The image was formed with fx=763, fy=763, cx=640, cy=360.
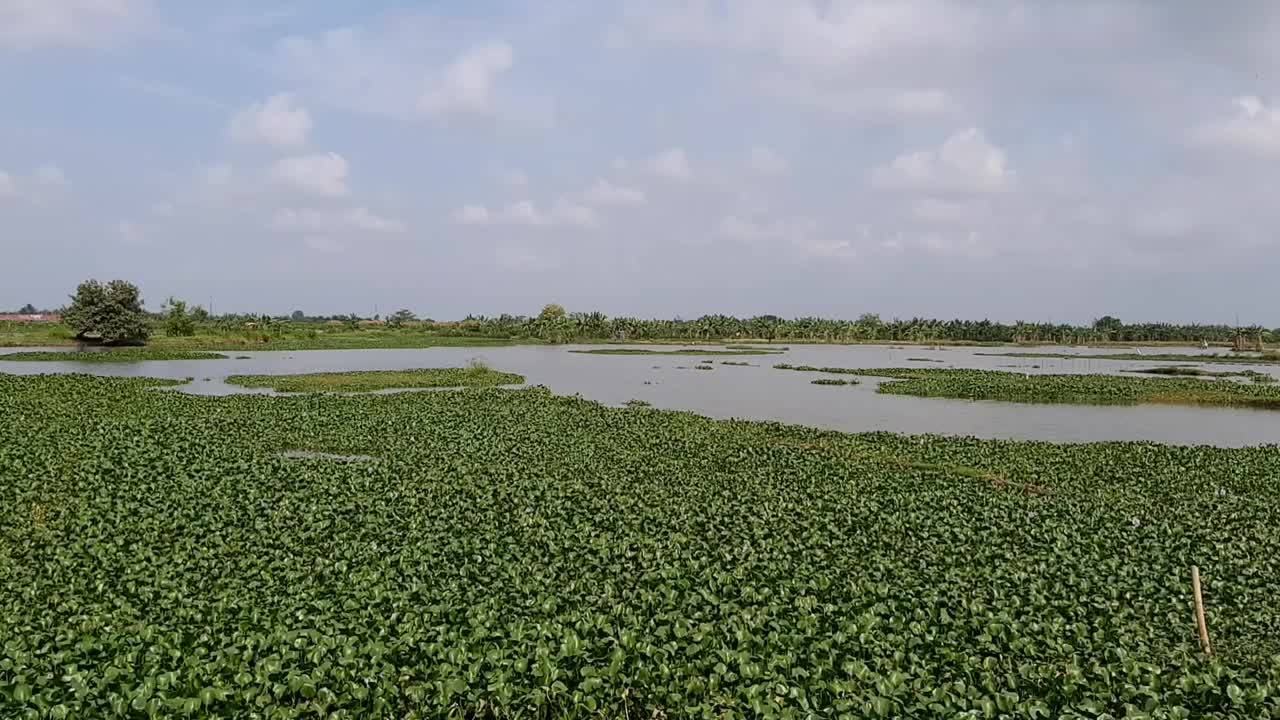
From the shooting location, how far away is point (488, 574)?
33.2 ft

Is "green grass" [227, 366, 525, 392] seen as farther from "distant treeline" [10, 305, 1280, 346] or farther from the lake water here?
"distant treeline" [10, 305, 1280, 346]

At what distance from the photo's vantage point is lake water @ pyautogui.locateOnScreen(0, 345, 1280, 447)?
1062 inches

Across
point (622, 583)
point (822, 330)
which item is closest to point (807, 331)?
point (822, 330)

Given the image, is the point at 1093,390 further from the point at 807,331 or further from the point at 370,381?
the point at 807,331

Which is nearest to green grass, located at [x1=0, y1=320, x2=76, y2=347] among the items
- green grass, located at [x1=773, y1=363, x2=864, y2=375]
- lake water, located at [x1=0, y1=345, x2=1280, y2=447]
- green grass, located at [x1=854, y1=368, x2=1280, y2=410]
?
lake water, located at [x1=0, y1=345, x2=1280, y2=447]

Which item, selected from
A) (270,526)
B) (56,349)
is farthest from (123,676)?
(56,349)

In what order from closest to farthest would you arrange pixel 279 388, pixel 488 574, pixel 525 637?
1. pixel 525 637
2. pixel 488 574
3. pixel 279 388

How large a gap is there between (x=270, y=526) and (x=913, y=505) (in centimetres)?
1103

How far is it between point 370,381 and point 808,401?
2213cm

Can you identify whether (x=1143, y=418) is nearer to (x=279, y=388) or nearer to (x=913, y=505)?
(x=913, y=505)

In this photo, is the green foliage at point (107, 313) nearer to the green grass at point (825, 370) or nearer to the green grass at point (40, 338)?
the green grass at point (40, 338)

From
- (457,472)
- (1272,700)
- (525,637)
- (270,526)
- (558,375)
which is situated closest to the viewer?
(1272,700)

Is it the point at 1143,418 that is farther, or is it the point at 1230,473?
the point at 1143,418

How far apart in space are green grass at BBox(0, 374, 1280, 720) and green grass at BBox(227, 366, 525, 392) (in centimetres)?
1716
